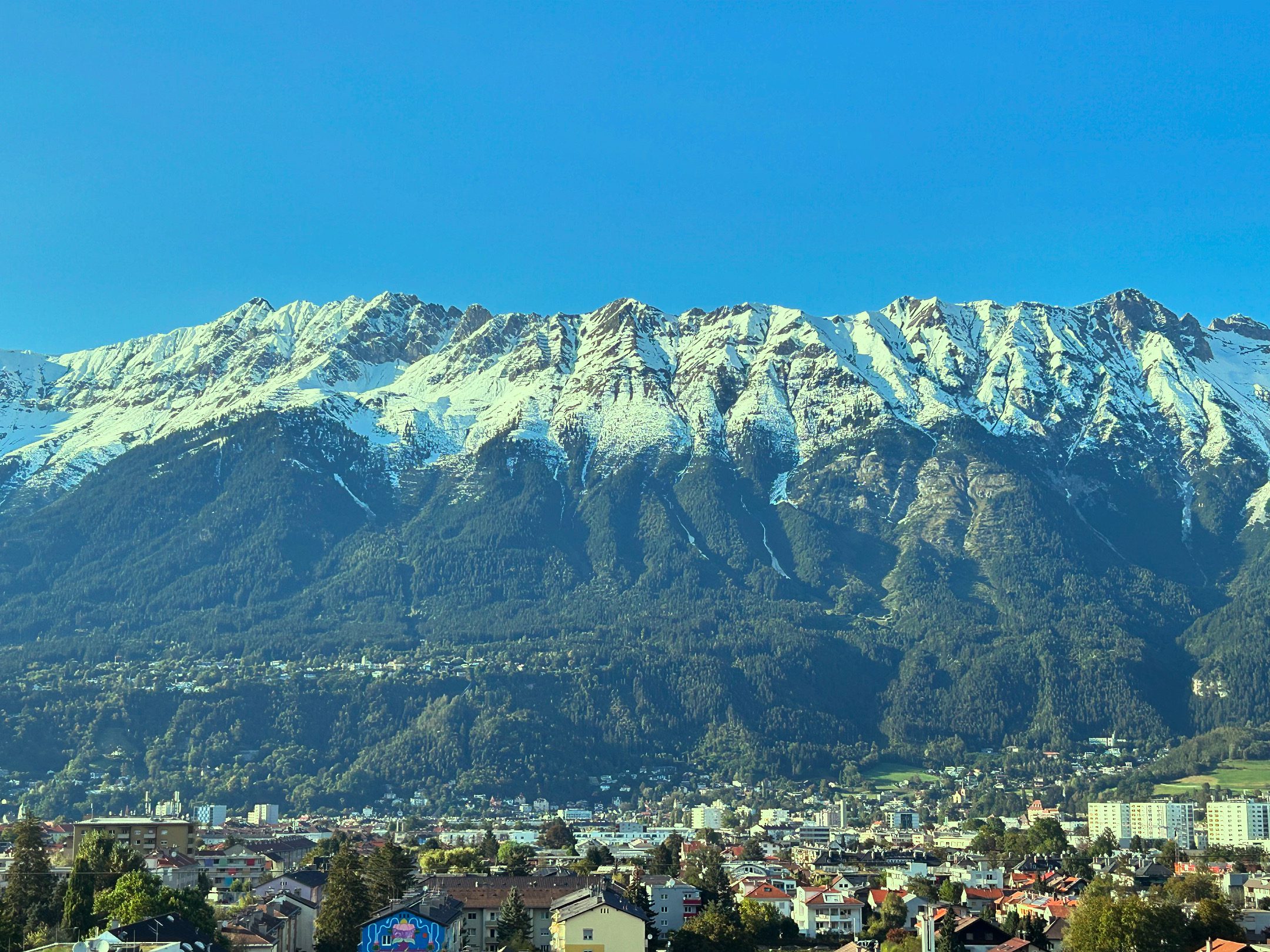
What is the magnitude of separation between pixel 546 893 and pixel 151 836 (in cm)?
4245

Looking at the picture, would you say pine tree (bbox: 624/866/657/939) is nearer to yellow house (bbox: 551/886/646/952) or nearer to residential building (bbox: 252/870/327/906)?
yellow house (bbox: 551/886/646/952)

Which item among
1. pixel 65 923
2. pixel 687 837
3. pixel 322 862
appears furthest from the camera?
pixel 687 837

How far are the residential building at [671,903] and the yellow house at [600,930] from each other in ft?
44.7

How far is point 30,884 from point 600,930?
30910 mm

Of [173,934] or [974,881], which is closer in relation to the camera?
[173,934]

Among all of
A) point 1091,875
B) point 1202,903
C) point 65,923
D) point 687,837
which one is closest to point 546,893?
point 65,923

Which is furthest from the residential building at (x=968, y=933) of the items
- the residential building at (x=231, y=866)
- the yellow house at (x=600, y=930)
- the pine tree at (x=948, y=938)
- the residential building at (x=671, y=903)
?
the residential building at (x=231, y=866)

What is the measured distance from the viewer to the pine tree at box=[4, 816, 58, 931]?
296ft

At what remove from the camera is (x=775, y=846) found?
626ft

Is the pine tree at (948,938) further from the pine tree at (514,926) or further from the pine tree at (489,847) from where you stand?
the pine tree at (489,847)

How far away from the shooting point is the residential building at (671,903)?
109938 millimetres

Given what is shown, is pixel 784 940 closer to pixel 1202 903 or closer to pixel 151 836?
pixel 1202 903

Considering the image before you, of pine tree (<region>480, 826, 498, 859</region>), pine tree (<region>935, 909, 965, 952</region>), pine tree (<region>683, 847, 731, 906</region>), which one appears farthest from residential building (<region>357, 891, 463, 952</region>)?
pine tree (<region>480, 826, 498, 859</region>)

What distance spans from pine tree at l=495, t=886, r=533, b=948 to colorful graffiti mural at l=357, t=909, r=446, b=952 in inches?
249
